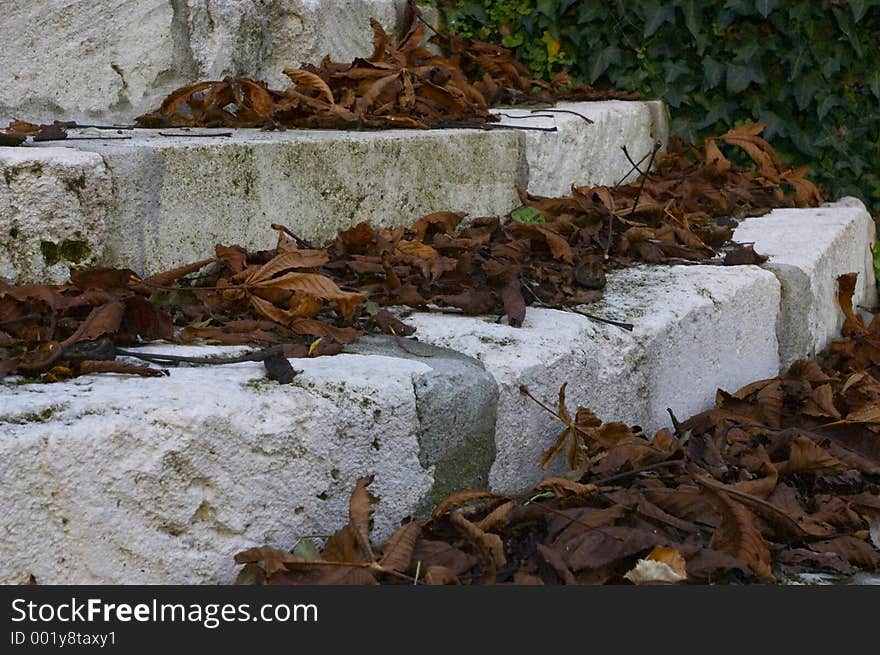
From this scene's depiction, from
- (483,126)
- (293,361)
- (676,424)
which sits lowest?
(676,424)

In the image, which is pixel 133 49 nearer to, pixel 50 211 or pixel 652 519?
pixel 50 211

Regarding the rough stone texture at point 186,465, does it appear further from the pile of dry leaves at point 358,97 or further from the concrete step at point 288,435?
the pile of dry leaves at point 358,97

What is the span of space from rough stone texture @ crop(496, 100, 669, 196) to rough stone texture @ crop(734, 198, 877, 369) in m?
0.58

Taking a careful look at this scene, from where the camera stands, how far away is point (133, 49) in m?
2.76

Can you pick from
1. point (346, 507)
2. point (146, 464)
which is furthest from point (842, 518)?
point (146, 464)

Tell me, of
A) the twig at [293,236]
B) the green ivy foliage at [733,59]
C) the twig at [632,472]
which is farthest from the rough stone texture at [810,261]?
the twig at [293,236]

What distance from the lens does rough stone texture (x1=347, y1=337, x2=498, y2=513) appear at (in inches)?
69.7

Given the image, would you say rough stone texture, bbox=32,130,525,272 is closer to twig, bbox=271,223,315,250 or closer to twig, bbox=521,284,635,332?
twig, bbox=271,223,315,250

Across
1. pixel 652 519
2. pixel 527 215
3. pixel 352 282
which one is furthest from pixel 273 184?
pixel 652 519

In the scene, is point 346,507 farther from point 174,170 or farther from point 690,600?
point 174,170

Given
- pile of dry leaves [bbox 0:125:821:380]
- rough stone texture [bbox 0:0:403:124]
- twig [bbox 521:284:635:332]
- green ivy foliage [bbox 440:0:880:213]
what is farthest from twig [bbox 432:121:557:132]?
green ivy foliage [bbox 440:0:880:213]

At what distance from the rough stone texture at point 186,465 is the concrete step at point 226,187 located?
476 mm

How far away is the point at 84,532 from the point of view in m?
1.45

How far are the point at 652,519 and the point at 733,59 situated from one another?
10.2ft
